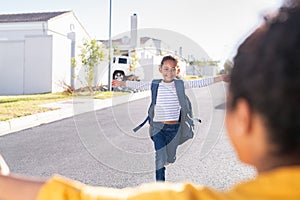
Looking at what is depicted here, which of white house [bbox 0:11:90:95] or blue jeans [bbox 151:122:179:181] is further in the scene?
white house [bbox 0:11:90:95]

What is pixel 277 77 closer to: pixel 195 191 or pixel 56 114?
pixel 195 191

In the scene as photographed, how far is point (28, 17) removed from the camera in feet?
87.1

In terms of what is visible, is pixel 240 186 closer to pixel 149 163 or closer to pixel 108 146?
pixel 149 163

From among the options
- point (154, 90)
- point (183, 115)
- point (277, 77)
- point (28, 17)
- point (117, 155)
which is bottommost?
point (117, 155)

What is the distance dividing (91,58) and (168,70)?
1475 cm

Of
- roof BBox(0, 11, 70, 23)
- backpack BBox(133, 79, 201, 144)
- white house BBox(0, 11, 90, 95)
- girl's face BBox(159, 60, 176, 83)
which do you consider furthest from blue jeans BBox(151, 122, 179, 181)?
roof BBox(0, 11, 70, 23)

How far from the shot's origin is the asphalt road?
192 inches

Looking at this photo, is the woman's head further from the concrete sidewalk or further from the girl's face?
the concrete sidewalk

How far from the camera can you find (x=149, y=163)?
18.5 ft

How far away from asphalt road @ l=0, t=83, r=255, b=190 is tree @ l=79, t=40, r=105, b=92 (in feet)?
30.6

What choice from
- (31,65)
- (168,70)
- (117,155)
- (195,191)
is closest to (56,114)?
(117,155)

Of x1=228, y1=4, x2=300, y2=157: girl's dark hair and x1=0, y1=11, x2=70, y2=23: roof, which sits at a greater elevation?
x1=0, y1=11, x2=70, y2=23: roof

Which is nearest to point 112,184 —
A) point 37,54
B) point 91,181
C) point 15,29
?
point 91,181

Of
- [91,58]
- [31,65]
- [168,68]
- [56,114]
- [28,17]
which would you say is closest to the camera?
[168,68]
